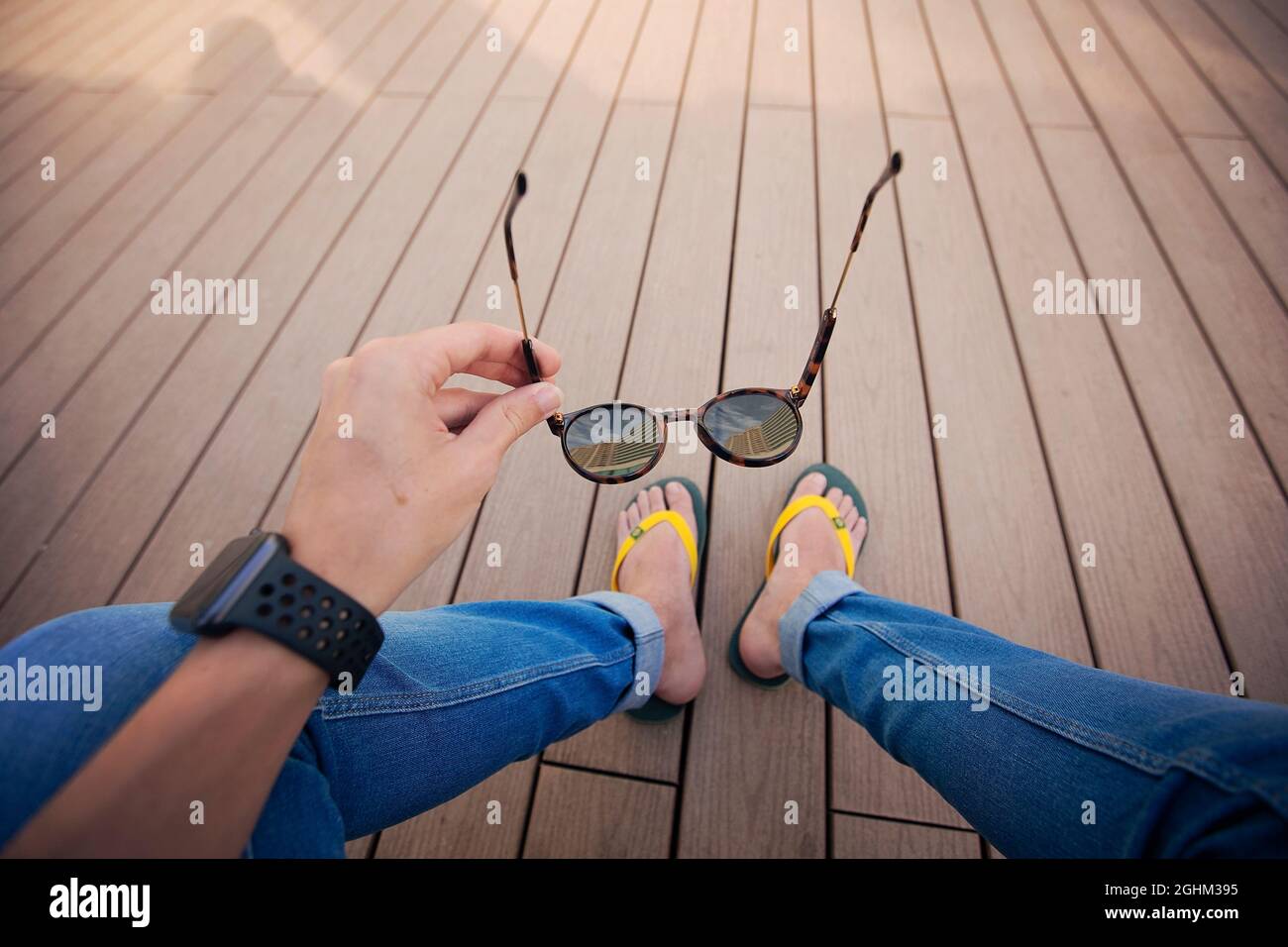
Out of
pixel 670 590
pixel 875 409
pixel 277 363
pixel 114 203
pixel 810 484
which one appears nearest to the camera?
pixel 670 590

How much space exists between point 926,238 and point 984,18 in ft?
3.94

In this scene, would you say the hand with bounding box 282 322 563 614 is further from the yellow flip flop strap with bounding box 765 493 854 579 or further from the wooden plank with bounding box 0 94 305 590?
the wooden plank with bounding box 0 94 305 590

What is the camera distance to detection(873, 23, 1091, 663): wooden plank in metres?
1.13

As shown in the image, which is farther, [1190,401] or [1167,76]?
[1167,76]

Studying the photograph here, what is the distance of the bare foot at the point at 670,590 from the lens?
1.05 metres

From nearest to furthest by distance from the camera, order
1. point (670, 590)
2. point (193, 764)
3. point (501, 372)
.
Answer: point (193, 764)
point (501, 372)
point (670, 590)

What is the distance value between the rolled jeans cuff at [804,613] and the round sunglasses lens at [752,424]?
0.77 ft

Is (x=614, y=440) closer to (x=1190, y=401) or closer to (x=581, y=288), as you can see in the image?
(x=581, y=288)

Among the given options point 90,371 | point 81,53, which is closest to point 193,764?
point 90,371

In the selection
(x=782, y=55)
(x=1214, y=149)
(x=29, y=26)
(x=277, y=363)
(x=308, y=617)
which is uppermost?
(x=29, y=26)

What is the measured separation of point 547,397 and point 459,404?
12 centimetres

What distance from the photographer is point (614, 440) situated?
3.22ft


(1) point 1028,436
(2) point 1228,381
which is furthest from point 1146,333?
(1) point 1028,436

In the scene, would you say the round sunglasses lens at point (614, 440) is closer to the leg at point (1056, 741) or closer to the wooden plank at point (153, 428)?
the leg at point (1056, 741)
